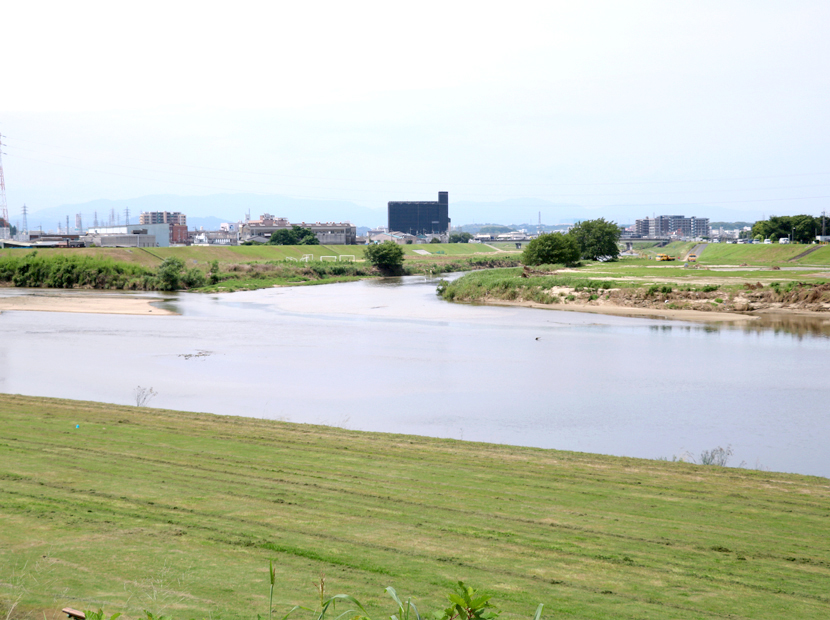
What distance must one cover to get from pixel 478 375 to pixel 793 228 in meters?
102

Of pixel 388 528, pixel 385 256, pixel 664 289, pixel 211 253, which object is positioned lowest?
pixel 388 528

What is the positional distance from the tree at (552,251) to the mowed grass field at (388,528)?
225 feet

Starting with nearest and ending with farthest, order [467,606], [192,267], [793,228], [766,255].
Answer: [467,606] → [192,267] → [766,255] → [793,228]

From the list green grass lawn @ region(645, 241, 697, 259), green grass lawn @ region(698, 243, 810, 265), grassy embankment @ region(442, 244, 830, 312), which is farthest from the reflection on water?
green grass lawn @ region(645, 241, 697, 259)

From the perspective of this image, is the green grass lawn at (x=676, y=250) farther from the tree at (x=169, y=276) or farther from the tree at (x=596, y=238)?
the tree at (x=169, y=276)

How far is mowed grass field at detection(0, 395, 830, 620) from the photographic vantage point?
18.6ft

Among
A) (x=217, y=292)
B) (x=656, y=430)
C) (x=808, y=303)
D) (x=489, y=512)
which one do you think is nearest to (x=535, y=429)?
(x=656, y=430)

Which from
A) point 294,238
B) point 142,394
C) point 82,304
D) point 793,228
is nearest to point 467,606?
point 142,394

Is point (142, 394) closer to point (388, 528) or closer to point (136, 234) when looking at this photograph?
point (388, 528)

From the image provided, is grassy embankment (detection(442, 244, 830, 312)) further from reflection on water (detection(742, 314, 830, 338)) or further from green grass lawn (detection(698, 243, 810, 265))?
green grass lawn (detection(698, 243, 810, 265))

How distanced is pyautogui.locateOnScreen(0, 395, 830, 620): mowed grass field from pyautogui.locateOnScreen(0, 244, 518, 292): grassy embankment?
6168cm

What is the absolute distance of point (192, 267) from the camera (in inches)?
3164

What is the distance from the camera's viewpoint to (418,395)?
20.4m

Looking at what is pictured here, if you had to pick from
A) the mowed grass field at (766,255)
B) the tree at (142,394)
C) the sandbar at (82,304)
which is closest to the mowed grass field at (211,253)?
the sandbar at (82,304)
